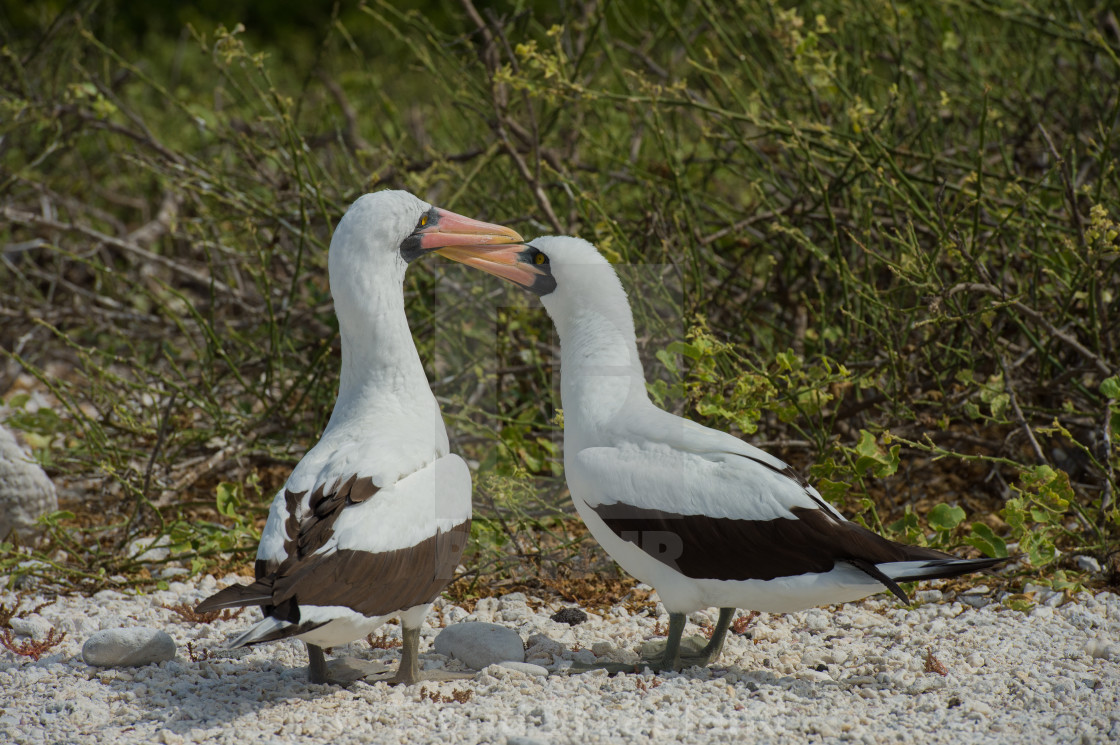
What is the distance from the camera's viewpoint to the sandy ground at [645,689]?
313 cm

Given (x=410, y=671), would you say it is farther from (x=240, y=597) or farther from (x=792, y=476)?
(x=792, y=476)

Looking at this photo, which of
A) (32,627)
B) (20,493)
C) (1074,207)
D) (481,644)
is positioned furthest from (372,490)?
(1074,207)

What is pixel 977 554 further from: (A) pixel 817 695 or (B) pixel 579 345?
(B) pixel 579 345

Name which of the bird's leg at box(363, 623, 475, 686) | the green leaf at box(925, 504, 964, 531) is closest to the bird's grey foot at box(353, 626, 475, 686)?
the bird's leg at box(363, 623, 475, 686)

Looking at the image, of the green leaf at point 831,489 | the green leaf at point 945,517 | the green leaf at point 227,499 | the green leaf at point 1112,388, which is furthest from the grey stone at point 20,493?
the green leaf at point 1112,388

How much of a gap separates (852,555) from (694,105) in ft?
7.02

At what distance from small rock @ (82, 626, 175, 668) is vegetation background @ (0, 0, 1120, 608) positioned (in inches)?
25.8

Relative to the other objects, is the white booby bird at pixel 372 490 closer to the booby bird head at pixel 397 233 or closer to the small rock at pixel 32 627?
the booby bird head at pixel 397 233

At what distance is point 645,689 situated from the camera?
3379mm

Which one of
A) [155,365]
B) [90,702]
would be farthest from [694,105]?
[155,365]

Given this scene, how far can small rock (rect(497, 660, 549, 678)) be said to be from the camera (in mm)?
3574

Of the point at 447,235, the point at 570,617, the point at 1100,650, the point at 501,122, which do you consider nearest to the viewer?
the point at 1100,650

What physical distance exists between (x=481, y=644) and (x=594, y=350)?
3.62 ft

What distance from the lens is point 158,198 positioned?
28.1 ft
